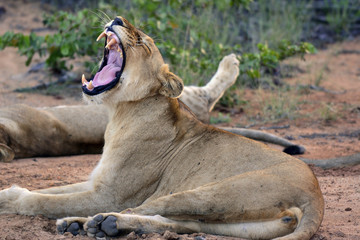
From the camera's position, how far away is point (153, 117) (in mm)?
3842

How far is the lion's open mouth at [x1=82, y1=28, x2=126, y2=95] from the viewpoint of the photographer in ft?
12.6

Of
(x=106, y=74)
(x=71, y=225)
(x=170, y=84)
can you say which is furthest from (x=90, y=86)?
(x=71, y=225)

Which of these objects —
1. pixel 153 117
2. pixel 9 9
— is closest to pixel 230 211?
pixel 153 117

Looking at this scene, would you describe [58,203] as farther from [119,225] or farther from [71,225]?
[119,225]

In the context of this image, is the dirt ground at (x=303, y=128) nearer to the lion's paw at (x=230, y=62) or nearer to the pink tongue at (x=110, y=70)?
the lion's paw at (x=230, y=62)

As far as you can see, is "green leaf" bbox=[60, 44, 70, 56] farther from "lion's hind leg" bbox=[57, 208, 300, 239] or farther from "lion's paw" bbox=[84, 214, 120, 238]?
"lion's paw" bbox=[84, 214, 120, 238]

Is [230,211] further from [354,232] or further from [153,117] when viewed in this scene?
[153,117]

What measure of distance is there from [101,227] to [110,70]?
1.23 m

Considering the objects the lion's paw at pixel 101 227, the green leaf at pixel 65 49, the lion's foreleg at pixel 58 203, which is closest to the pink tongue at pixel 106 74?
the lion's foreleg at pixel 58 203

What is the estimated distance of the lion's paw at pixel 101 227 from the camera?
3104mm

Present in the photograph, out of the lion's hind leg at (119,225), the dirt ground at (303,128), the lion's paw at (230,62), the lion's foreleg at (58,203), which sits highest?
the lion's paw at (230,62)

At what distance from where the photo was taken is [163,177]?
3.75m

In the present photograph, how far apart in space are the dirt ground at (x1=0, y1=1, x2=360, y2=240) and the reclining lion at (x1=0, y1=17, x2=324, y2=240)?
0.41ft

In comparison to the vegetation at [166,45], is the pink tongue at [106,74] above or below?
above
